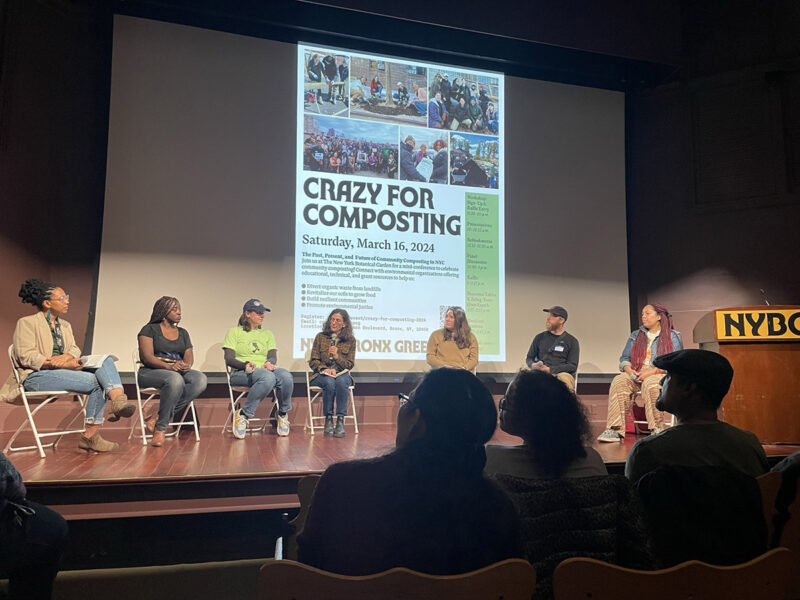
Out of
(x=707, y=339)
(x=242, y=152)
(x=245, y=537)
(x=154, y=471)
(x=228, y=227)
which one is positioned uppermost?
(x=242, y=152)

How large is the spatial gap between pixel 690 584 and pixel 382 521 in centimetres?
55

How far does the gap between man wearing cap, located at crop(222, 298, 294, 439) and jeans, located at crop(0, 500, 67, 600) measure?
99.7 inches

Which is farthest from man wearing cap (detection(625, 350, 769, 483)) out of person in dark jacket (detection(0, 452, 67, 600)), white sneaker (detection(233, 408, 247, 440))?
white sneaker (detection(233, 408, 247, 440))

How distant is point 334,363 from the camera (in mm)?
4805

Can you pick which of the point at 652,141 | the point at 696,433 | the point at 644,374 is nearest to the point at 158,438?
the point at 696,433

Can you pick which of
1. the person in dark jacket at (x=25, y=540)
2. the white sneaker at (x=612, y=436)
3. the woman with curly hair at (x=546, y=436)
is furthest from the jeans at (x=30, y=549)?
the white sneaker at (x=612, y=436)

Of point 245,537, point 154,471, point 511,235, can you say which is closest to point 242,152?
point 511,235

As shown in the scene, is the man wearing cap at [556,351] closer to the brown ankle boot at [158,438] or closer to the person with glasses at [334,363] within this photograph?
the person with glasses at [334,363]

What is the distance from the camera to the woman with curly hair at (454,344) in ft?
16.8

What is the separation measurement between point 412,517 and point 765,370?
3922mm

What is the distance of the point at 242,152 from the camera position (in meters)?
5.22

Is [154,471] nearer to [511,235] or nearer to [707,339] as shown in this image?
[511,235]

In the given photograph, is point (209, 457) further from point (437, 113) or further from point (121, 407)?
point (437, 113)

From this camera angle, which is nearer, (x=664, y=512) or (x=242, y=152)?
(x=664, y=512)
